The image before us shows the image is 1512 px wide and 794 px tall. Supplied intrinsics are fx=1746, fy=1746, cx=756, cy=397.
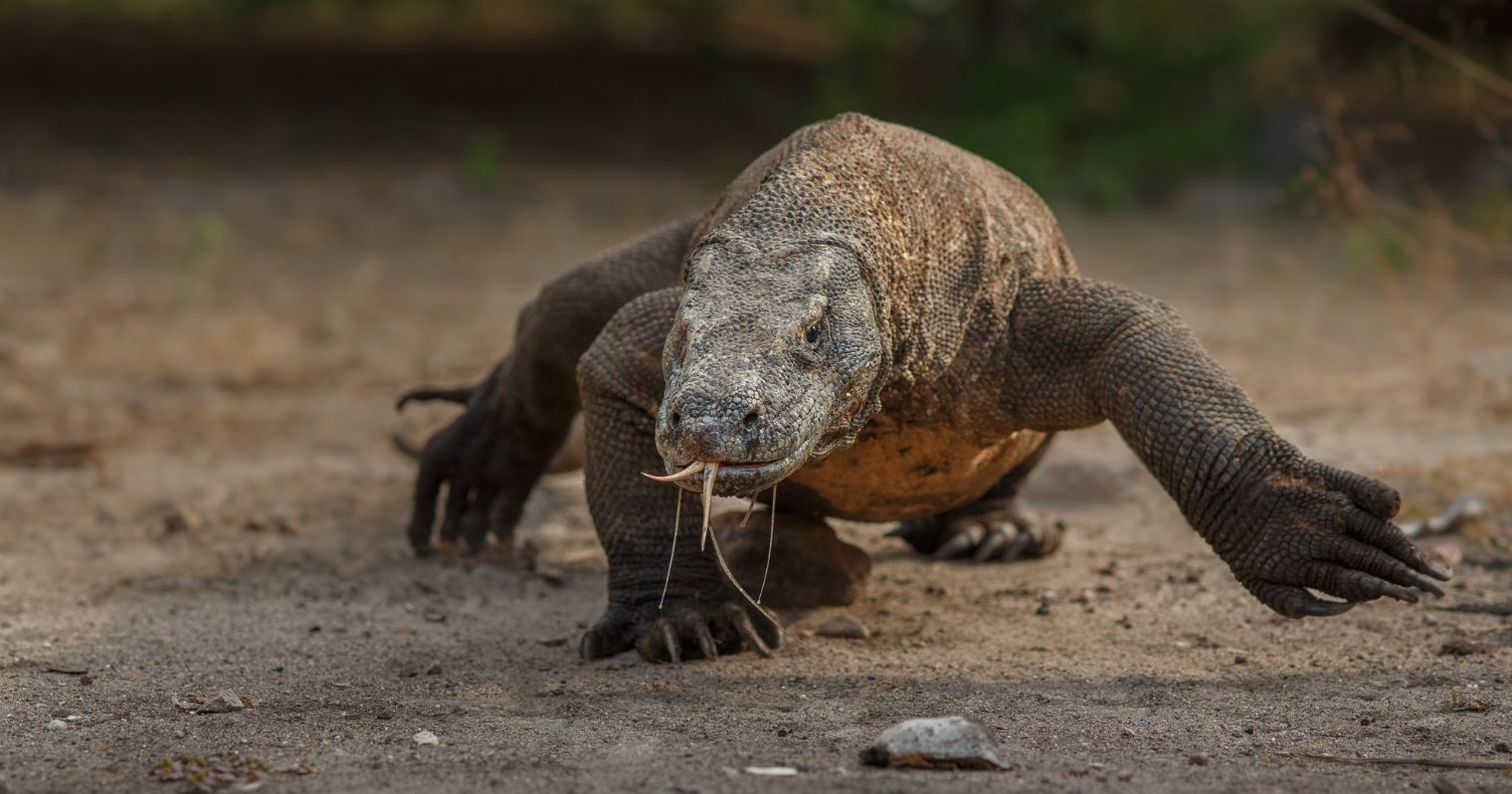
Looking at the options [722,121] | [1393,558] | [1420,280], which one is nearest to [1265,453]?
[1393,558]

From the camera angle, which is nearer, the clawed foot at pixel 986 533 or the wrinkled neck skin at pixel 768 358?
the wrinkled neck skin at pixel 768 358

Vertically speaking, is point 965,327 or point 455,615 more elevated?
point 965,327

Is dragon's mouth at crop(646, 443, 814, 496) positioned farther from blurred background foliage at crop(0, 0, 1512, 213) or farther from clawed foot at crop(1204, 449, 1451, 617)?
blurred background foliage at crop(0, 0, 1512, 213)

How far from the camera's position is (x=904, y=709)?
3.40 metres

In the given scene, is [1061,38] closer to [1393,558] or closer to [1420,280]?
[1420,280]

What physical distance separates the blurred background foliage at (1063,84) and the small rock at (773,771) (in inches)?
301

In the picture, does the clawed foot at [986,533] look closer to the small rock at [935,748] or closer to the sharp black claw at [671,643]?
the sharp black claw at [671,643]

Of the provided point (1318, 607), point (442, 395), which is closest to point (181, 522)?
point (442, 395)

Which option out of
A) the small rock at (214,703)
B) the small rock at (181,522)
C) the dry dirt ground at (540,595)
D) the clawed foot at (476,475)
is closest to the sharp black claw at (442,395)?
the clawed foot at (476,475)

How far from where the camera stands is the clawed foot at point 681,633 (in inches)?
150

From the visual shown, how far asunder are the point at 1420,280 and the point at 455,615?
254 inches

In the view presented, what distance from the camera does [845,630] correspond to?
416 centimetres

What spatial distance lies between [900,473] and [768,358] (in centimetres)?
104

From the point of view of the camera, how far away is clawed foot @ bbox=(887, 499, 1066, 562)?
16.7 feet
